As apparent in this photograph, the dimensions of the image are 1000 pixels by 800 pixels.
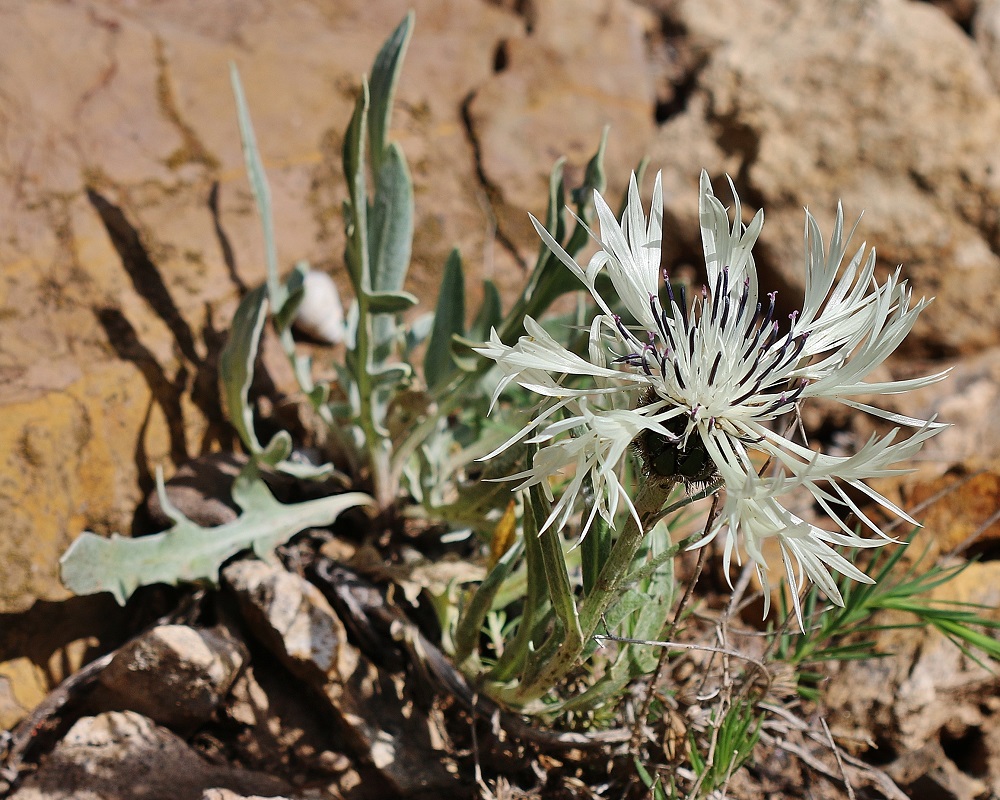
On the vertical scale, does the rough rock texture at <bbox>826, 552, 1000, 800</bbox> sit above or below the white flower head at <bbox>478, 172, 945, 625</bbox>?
below

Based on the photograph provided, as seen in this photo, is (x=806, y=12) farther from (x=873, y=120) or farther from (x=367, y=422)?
(x=367, y=422)

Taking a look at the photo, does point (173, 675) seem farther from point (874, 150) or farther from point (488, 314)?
point (874, 150)

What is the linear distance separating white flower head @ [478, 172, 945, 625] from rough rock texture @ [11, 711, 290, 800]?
3.06 feet

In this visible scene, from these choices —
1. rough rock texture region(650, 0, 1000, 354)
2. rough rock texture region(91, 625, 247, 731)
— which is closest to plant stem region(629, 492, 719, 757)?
rough rock texture region(91, 625, 247, 731)

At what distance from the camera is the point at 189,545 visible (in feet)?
6.16

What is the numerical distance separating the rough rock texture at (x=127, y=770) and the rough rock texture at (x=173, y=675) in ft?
0.18

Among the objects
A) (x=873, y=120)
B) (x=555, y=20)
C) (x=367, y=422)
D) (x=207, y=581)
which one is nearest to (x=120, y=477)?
(x=207, y=581)

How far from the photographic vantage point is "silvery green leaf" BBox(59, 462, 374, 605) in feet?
5.67

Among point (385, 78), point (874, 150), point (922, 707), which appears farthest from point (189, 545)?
point (874, 150)

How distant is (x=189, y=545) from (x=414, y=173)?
144 centimetres

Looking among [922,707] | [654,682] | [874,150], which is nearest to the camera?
[654,682]

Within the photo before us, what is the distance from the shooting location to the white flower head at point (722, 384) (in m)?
1.07

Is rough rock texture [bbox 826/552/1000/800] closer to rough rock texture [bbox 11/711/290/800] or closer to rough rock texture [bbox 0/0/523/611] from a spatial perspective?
rough rock texture [bbox 11/711/290/800]

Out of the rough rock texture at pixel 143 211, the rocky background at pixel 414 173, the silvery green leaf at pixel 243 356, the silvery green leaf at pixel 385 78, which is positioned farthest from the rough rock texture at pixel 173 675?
the silvery green leaf at pixel 385 78
